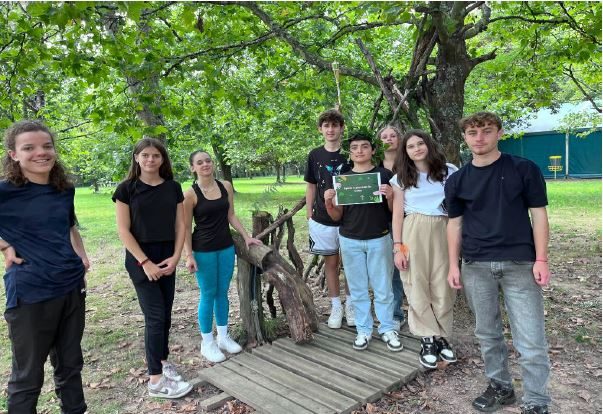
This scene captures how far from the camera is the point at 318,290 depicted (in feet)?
20.5

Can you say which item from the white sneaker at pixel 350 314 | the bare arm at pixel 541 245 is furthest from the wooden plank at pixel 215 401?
the bare arm at pixel 541 245

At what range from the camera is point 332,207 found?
392cm

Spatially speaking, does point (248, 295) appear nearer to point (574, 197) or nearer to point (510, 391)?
point (510, 391)

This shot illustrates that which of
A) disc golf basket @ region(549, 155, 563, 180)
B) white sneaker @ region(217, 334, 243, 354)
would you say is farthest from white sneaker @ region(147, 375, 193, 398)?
disc golf basket @ region(549, 155, 563, 180)

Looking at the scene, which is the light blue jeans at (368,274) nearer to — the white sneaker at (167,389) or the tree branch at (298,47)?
the white sneaker at (167,389)

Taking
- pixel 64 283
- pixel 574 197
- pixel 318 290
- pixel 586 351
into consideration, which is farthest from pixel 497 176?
pixel 574 197

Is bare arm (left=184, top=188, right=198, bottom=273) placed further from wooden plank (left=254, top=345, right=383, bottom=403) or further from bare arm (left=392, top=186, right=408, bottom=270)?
bare arm (left=392, top=186, right=408, bottom=270)

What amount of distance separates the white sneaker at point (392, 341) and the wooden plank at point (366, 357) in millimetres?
136

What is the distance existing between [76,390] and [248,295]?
1.72m

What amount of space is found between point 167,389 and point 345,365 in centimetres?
144

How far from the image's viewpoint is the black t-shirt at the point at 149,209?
10.7ft

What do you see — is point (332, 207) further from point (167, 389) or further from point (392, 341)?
point (167, 389)

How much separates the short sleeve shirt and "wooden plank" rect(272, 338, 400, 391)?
2050 millimetres

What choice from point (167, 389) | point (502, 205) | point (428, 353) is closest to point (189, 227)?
point (167, 389)
